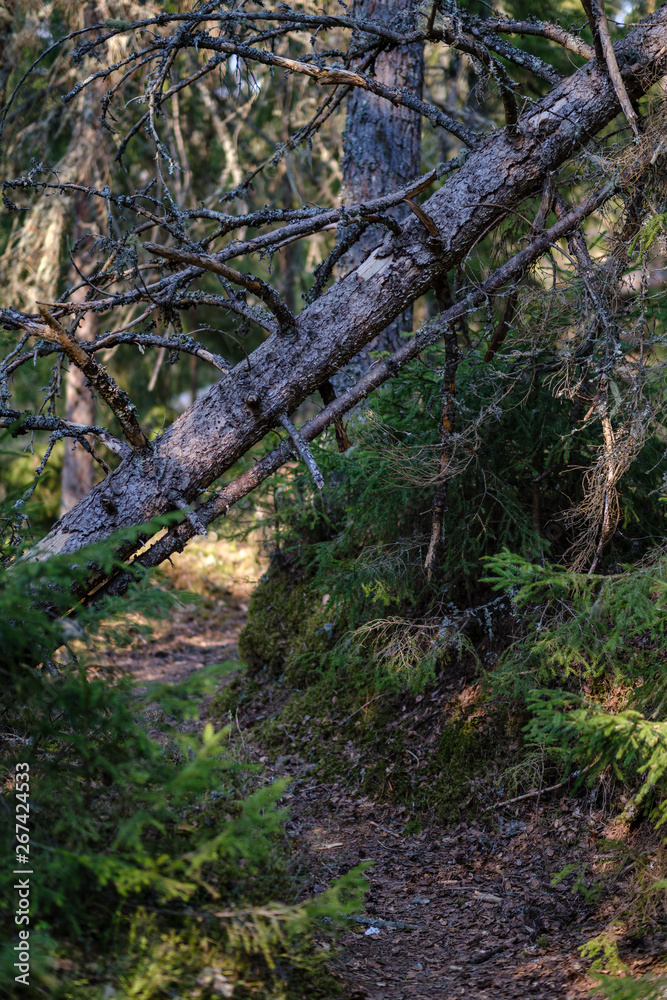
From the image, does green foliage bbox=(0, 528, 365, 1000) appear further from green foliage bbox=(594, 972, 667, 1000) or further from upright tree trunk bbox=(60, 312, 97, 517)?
upright tree trunk bbox=(60, 312, 97, 517)

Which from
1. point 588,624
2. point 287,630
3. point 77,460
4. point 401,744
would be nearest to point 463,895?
point 401,744

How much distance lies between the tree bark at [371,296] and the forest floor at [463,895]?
1321mm

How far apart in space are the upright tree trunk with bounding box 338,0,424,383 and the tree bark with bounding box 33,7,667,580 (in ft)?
7.18

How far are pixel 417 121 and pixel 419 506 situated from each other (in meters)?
4.11

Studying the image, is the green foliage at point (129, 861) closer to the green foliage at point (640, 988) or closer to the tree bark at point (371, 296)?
the green foliage at point (640, 988)

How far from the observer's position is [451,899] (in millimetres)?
4055

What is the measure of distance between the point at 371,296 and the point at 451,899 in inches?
143

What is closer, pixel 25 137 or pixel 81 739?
pixel 81 739

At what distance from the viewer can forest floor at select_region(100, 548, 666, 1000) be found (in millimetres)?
3307

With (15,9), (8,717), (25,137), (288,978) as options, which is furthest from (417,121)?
(288,978)

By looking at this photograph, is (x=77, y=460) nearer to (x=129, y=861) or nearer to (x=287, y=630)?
(x=287, y=630)

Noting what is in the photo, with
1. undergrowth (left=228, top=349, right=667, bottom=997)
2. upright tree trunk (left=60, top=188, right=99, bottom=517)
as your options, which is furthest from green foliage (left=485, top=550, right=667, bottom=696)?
upright tree trunk (left=60, top=188, right=99, bottom=517)

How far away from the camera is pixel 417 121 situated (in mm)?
6883

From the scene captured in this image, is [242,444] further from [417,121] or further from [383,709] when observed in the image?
[417,121]
